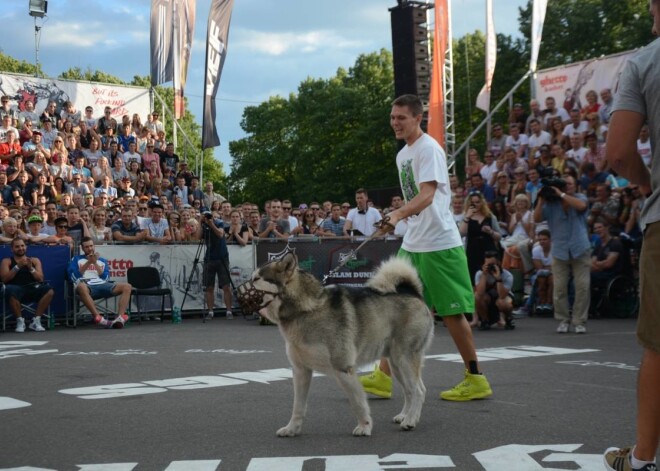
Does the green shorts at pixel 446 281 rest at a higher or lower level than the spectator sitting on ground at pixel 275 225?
lower

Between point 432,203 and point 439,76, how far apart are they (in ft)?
60.0

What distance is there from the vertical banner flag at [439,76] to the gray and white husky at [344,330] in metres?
18.2

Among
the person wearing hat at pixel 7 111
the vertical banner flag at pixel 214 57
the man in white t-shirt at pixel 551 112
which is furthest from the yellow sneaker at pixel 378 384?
the vertical banner flag at pixel 214 57

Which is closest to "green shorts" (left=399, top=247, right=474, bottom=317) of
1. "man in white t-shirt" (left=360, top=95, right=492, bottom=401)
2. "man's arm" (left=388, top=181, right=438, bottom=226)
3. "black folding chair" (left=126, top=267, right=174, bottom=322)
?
"man in white t-shirt" (left=360, top=95, right=492, bottom=401)

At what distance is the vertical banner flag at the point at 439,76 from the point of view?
24359 mm

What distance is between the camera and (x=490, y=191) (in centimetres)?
2014

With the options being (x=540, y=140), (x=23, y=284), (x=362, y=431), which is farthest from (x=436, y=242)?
(x=540, y=140)

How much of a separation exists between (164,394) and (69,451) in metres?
2.27

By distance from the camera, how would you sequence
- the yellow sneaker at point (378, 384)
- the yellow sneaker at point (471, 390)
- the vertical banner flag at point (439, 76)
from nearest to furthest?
the yellow sneaker at point (471, 390) → the yellow sneaker at point (378, 384) → the vertical banner flag at point (439, 76)

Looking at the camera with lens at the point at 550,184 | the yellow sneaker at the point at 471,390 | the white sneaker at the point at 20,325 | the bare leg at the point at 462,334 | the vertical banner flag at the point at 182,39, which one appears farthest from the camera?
the vertical banner flag at the point at 182,39

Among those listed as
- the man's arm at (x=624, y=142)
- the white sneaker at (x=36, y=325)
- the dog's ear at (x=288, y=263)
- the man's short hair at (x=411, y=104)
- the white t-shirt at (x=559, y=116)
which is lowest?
the white sneaker at (x=36, y=325)

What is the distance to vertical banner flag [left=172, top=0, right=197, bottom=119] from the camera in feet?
94.7

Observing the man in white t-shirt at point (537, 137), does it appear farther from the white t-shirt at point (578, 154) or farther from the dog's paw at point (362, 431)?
the dog's paw at point (362, 431)

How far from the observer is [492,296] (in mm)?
14492
